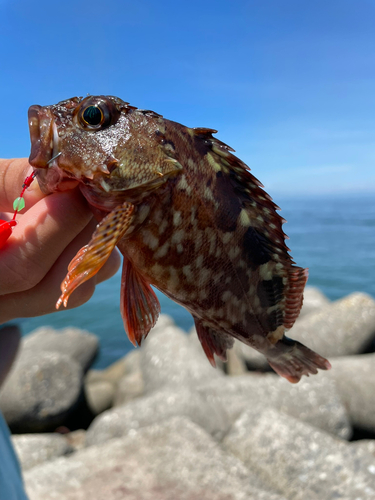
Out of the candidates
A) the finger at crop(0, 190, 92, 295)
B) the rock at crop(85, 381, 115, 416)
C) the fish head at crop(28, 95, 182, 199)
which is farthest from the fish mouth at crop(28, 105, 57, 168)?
the rock at crop(85, 381, 115, 416)

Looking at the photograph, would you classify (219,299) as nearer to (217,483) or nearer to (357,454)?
(217,483)

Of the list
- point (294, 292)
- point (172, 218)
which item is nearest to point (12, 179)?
point (172, 218)

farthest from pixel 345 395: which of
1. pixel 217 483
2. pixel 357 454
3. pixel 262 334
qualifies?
pixel 262 334

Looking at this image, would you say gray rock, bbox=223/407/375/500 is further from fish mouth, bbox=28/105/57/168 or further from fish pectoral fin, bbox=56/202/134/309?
fish mouth, bbox=28/105/57/168

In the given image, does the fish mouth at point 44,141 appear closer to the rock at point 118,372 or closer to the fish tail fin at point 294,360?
the fish tail fin at point 294,360

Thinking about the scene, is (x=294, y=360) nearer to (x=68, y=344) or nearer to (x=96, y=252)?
(x=96, y=252)

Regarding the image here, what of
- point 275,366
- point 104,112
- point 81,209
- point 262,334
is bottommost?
point 275,366

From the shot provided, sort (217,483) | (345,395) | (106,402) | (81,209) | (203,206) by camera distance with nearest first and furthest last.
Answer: (203,206) < (81,209) < (217,483) < (345,395) < (106,402)
